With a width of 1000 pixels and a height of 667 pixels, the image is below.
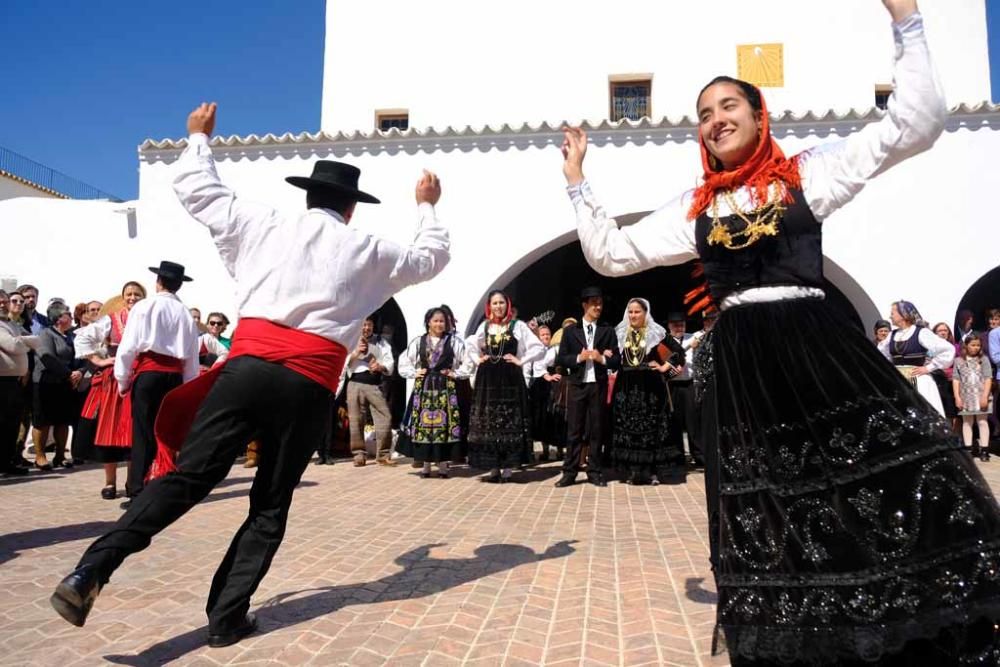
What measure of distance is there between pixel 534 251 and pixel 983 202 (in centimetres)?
600

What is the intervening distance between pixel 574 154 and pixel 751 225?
75 centimetres

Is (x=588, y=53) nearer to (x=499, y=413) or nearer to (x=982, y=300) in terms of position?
(x=982, y=300)

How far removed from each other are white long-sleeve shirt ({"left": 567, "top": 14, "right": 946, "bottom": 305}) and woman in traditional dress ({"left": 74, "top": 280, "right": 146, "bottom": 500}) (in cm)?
458

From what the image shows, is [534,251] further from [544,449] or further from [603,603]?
[603,603]

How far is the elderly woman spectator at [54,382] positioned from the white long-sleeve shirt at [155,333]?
9.00 ft

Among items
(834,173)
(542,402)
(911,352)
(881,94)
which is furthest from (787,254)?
(881,94)

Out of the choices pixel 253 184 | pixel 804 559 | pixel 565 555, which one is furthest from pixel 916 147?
pixel 253 184

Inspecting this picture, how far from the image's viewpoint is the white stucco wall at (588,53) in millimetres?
12250

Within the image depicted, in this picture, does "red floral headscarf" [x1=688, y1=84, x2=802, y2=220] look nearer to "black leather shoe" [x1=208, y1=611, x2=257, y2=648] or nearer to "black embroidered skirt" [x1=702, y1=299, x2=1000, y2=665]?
"black embroidered skirt" [x1=702, y1=299, x2=1000, y2=665]

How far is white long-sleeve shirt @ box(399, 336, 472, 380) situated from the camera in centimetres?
731

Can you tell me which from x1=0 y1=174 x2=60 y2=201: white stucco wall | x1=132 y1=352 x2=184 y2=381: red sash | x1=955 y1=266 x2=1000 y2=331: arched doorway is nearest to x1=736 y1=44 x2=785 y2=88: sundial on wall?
x1=955 y1=266 x2=1000 y2=331: arched doorway

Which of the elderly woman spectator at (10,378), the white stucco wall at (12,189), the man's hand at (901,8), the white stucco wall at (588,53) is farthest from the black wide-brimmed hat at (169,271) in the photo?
the white stucco wall at (12,189)

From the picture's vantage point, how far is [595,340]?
680cm

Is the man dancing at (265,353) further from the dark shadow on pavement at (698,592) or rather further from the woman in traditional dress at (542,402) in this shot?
the woman in traditional dress at (542,402)
